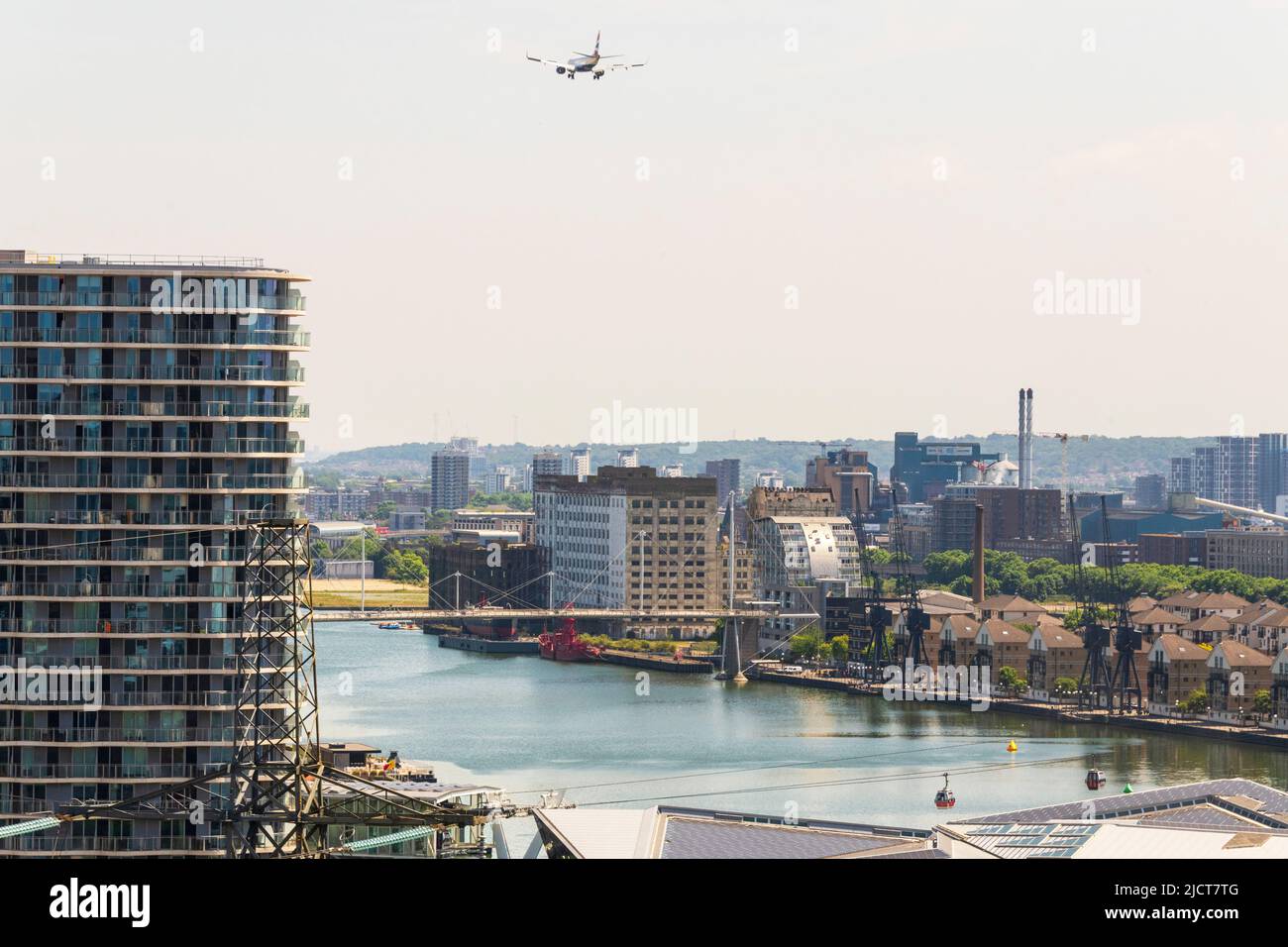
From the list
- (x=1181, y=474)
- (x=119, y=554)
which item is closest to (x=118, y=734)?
(x=119, y=554)

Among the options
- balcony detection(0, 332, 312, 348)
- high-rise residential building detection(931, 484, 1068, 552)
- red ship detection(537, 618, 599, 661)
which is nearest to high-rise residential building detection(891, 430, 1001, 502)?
high-rise residential building detection(931, 484, 1068, 552)

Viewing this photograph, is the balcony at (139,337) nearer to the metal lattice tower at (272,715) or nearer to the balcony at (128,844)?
the metal lattice tower at (272,715)

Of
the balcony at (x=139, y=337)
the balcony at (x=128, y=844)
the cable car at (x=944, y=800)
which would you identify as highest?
the balcony at (x=139, y=337)

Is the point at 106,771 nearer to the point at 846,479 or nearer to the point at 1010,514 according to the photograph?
the point at 1010,514

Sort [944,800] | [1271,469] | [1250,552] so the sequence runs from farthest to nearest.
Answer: [1271,469] < [1250,552] < [944,800]

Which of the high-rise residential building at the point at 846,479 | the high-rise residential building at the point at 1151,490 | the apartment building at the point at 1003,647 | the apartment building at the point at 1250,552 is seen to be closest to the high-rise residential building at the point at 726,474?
the high-rise residential building at the point at 846,479
